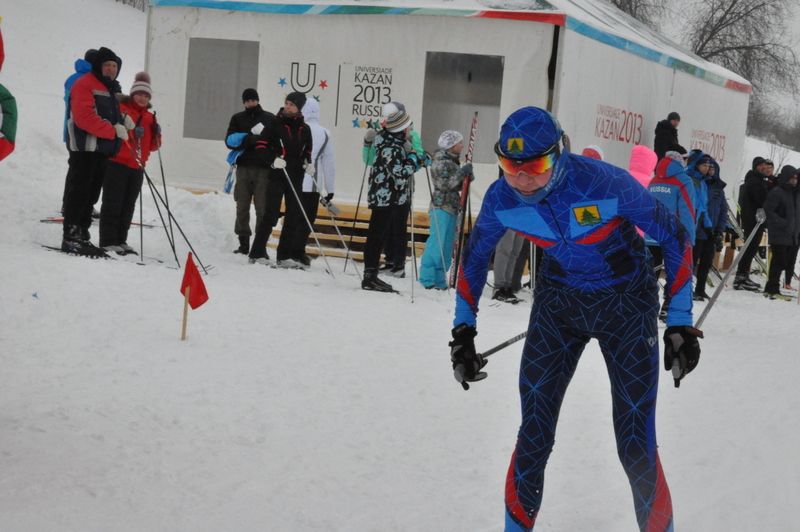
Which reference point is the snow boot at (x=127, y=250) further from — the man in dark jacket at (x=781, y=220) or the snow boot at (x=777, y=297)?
the man in dark jacket at (x=781, y=220)

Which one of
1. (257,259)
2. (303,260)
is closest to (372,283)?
(303,260)

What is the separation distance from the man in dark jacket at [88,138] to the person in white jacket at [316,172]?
6.86 feet

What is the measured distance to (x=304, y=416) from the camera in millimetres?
5828

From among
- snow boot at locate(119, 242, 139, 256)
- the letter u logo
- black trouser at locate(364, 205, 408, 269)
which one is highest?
the letter u logo

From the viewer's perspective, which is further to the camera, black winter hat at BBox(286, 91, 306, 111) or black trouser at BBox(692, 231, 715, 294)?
black trouser at BBox(692, 231, 715, 294)

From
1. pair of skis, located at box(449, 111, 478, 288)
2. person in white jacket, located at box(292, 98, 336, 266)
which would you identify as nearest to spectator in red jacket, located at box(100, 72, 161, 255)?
person in white jacket, located at box(292, 98, 336, 266)

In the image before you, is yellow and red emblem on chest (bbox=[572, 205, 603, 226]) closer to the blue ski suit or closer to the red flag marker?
the blue ski suit

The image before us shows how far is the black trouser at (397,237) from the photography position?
10445 millimetres

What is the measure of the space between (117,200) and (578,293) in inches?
262

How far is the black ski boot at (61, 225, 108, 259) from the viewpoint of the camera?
9.25 meters

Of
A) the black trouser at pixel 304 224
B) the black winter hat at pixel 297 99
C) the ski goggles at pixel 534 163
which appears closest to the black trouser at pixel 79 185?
the black winter hat at pixel 297 99

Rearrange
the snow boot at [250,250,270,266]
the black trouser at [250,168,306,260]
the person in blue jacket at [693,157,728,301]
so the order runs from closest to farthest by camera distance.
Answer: the black trouser at [250,168,306,260] → the snow boot at [250,250,270,266] → the person in blue jacket at [693,157,728,301]

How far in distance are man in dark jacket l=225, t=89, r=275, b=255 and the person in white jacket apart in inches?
16.8

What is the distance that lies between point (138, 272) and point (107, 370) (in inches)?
116
